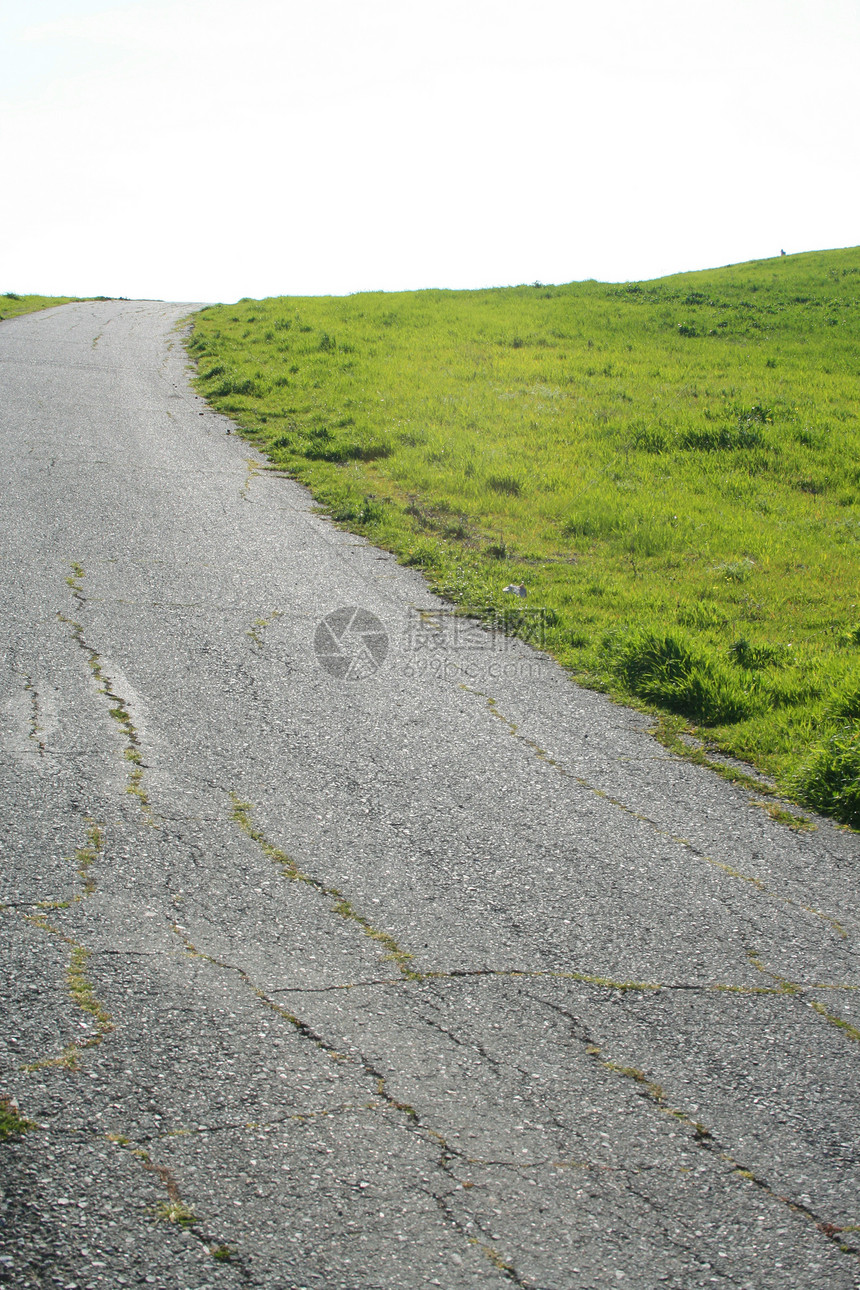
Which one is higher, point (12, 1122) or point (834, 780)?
point (834, 780)

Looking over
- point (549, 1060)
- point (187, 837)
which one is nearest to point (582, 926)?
point (549, 1060)

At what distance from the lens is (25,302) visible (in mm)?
29969

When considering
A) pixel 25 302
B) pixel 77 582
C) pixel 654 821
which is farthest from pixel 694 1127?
pixel 25 302

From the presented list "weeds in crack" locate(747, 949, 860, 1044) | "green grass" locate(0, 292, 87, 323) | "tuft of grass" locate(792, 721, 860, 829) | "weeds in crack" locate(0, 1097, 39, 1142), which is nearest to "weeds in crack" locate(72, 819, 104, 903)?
"weeds in crack" locate(0, 1097, 39, 1142)

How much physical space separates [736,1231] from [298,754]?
305 cm

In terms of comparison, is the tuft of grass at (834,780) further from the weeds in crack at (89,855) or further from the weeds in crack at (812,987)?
the weeds in crack at (89,855)

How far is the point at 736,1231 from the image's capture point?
87.4 inches

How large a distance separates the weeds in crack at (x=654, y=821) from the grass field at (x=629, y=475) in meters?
0.25

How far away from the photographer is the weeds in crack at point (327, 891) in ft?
10.3

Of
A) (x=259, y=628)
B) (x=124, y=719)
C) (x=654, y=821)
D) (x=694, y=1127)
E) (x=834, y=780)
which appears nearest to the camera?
(x=694, y=1127)

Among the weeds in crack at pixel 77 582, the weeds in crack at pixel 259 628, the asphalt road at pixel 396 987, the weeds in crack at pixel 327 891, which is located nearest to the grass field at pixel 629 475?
the asphalt road at pixel 396 987

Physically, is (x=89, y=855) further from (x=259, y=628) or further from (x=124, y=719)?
(x=259, y=628)

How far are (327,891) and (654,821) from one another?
1.78 m

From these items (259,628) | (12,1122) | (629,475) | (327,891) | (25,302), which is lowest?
(12,1122)
